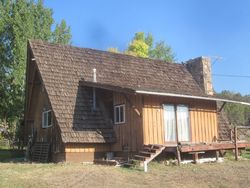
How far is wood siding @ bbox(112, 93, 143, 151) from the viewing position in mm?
17922

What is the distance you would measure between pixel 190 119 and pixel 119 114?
11.4 feet

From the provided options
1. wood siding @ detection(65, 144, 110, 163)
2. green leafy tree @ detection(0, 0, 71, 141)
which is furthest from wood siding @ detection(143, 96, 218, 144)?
green leafy tree @ detection(0, 0, 71, 141)

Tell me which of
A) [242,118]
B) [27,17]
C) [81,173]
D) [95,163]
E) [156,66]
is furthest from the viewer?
[242,118]

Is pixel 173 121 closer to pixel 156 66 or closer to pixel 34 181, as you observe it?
pixel 156 66

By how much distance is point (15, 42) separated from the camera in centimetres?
3381

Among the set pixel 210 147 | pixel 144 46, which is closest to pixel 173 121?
pixel 210 147

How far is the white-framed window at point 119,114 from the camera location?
18.9 meters

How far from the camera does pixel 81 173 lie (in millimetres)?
14250

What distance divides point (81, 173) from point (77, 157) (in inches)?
146

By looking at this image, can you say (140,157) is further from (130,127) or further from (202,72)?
(202,72)

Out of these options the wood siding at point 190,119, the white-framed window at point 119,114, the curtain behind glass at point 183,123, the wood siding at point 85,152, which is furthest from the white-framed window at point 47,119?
the curtain behind glass at point 183,123

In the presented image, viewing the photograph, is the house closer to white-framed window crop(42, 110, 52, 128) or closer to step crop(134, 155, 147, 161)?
white-framed window crop(42, 110, 52, 128)

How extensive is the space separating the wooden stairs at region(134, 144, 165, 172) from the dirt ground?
0.40 metres

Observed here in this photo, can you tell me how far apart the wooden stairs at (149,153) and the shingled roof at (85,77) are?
2.19 meters
